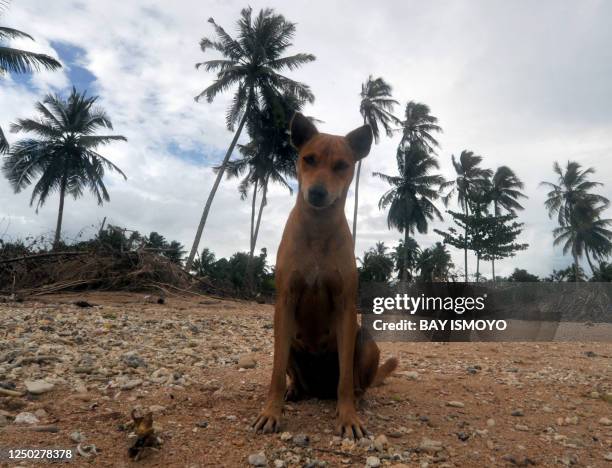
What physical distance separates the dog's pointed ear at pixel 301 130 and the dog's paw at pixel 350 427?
1968 mm

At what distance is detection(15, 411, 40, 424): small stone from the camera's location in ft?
9.36

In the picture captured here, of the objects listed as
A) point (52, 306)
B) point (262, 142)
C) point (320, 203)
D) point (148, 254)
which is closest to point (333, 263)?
point (320, 203)

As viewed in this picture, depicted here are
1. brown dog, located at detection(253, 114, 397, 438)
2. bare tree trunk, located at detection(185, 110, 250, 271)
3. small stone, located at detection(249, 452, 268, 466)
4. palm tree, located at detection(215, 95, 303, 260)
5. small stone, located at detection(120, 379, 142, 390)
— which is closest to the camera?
small stone, located at detection(249, 452, 268, 466)

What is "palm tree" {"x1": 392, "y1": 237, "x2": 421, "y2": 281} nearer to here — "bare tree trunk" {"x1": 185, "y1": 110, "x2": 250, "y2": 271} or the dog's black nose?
"bare tree trunk" {"x1": 185, "y1": 110, "x2": 250, "y2": 271}

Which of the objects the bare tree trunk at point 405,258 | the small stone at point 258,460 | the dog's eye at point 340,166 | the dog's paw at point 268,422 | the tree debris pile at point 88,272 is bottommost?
the small stone at point 258,460

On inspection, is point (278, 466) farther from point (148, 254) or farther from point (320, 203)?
point (148, 254)

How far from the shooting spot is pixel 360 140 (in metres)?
3.43

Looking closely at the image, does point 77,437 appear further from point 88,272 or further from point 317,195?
point 88,272

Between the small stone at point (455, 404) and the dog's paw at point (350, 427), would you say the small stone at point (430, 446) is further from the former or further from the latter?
the small stone at point (455, 404)

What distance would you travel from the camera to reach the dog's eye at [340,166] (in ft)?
10.4

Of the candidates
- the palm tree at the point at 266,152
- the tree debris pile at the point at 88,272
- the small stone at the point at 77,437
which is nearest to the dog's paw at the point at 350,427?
the small stone at the point at 77,437

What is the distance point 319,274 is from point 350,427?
3.40 ft

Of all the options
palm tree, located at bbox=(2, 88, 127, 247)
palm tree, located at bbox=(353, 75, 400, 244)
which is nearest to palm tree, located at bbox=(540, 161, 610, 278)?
palm tree, located at bbox=(353, 75, 400, 244)

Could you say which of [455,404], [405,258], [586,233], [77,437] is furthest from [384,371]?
[586,233]
